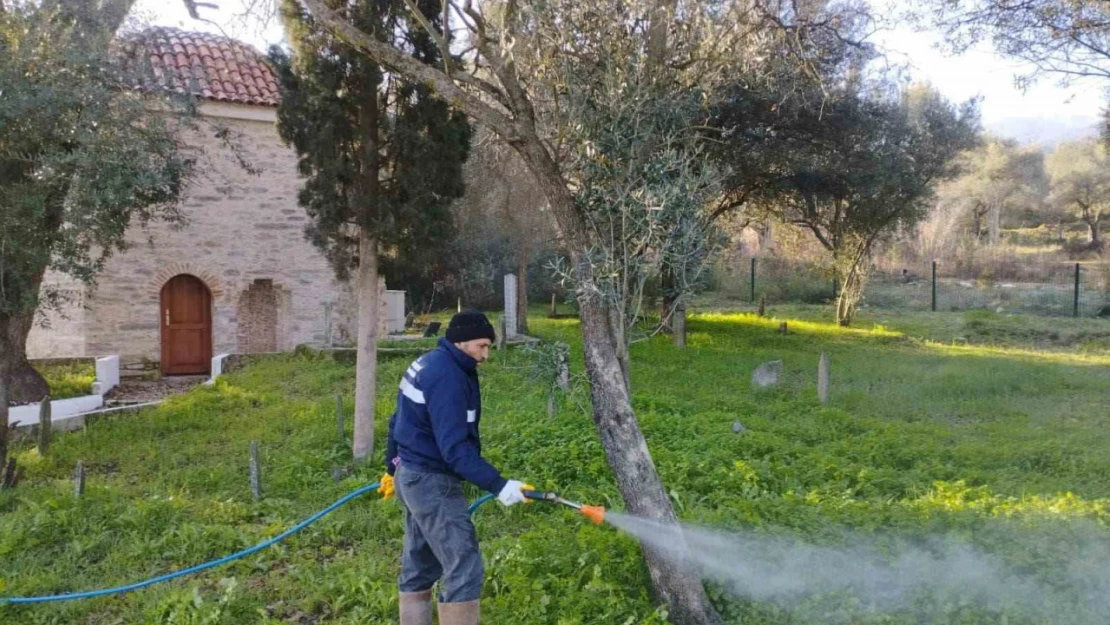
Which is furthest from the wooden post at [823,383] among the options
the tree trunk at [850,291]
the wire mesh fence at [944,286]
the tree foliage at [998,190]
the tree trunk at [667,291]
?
the tree foliage at [998,190]

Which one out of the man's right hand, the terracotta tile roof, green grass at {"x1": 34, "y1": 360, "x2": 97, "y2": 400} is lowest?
green grass at {"x1": 34, "y1": 360, "x2": 97, "y2": 400}

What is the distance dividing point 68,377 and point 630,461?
1308cm

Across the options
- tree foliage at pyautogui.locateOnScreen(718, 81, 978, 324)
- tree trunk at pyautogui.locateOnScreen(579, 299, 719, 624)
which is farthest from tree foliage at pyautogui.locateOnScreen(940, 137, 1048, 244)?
tree trunk at pyautogui.locateOnScreen(579, 299, 719, 624)

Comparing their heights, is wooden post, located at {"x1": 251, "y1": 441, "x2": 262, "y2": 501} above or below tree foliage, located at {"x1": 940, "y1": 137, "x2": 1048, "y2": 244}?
below

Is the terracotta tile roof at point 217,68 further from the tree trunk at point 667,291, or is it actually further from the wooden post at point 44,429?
the tree trunk at point 667,291

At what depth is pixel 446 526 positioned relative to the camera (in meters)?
4.27

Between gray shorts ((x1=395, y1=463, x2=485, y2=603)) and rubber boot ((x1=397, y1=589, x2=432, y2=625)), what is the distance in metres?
0.30

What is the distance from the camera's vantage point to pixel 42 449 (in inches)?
369

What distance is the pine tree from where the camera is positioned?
8.73m

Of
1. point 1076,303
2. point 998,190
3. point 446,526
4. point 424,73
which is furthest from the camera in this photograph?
point 998,190

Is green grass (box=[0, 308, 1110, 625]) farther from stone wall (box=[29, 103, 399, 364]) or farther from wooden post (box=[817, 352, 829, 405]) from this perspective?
stone wall (box=[29, 103, 399, 364])

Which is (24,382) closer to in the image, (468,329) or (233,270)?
(233,270)

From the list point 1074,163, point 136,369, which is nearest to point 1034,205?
point 1074,163

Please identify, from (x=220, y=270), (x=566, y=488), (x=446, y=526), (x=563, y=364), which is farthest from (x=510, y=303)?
(x=446, y=526)
